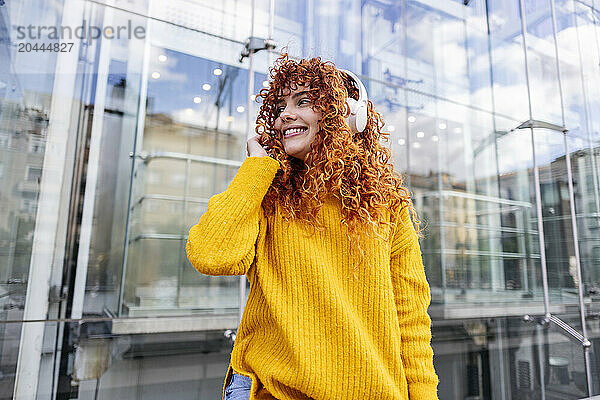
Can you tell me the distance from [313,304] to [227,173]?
1.44 metres

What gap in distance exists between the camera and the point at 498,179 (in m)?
3.25

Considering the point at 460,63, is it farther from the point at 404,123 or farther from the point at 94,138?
the point at 94,138

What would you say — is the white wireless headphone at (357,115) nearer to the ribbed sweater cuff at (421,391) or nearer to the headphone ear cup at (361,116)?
the headphone ear cup at (361,116)

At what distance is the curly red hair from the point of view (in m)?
1.16

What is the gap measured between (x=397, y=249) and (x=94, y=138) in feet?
5.49

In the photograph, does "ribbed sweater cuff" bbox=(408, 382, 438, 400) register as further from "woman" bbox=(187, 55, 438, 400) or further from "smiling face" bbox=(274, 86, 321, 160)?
"smiling face" bbox=(274, 86, 321, 160)

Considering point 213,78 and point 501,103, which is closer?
point 213,78

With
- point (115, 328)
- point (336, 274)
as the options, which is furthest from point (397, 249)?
point (115, 328)

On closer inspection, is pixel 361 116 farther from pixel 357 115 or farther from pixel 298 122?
pixel 298 122

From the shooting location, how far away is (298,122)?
47.7 inches

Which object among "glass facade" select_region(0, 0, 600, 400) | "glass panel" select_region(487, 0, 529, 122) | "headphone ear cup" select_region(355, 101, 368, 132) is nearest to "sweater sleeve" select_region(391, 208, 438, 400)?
"headphone ear cup" select_region(355, 101, 368, 132)

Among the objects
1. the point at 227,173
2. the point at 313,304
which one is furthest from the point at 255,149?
the point at 227,173

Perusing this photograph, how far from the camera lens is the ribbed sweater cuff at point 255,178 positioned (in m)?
1.12

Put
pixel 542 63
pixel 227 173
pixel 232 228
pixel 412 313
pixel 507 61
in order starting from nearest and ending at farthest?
1. pixel 232 228
2. pixel 412 313
3. pixel 227 173
4. pixel 507 61
5. pixel 542 63
